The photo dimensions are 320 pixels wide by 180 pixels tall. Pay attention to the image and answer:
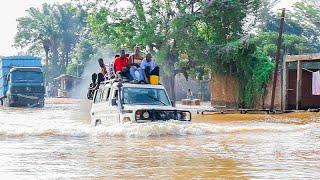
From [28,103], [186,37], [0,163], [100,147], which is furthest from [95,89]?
[28,103]

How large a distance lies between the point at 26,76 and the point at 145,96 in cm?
2168

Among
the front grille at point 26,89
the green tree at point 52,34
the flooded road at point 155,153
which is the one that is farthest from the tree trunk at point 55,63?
the flooded road at point 155,153

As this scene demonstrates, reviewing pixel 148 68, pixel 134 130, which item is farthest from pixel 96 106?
pixel 134 130

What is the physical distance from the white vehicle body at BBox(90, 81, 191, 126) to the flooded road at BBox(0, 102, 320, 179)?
0.69 ft

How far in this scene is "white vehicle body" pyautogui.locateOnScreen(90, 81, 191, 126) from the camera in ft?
44.6

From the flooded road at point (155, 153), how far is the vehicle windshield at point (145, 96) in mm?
703

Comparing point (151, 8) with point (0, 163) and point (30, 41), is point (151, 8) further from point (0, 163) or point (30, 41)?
point (30, 41)

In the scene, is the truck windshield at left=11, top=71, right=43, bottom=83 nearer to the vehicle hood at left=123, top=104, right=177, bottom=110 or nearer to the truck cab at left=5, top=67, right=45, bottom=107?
the truck cab at left=5, top=67, right=45, bottom=107

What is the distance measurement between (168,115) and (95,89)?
320 centimetres

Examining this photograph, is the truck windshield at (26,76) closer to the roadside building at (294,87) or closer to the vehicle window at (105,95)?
the roadside building at (294,87)

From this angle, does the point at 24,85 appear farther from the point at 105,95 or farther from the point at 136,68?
the point at 136,68

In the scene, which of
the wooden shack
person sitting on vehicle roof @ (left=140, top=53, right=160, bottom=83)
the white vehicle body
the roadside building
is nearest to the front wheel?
the white vehicle body

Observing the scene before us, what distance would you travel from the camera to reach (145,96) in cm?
1429

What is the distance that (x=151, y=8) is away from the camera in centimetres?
3431
